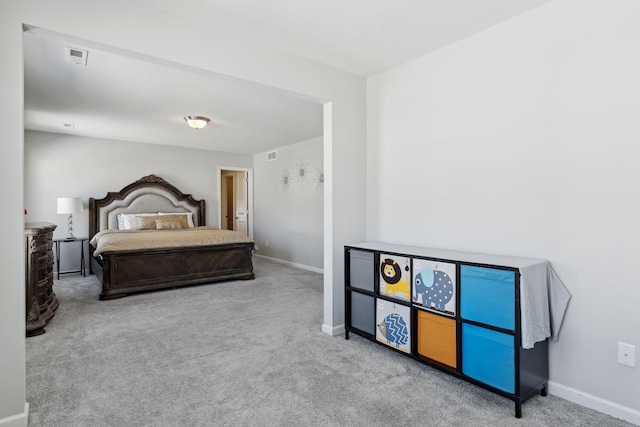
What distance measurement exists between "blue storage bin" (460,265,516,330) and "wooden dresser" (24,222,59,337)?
Answer: 12.0ft

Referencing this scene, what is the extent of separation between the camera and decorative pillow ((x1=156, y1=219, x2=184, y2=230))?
630 centimetres

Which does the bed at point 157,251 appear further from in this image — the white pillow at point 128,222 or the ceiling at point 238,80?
the ceiling at point 238,80

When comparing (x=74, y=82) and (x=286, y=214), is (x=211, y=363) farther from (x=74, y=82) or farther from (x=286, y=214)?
(x=286, y=214)

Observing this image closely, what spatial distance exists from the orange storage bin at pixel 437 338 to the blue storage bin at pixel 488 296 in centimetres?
17

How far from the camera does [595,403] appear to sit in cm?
201

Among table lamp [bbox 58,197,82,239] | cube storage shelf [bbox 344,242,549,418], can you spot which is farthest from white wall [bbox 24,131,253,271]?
cube storage shelf [bbox 344,242,549,418]

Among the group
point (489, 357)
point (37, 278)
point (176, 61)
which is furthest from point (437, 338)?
point (37, 278)

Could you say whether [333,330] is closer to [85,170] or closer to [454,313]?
[454,313]

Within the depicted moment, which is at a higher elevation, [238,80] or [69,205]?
[238,80]

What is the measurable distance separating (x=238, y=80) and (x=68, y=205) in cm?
459

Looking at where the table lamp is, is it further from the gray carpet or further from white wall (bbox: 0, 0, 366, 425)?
white wall (bbox: 0, 0, 366, 425)

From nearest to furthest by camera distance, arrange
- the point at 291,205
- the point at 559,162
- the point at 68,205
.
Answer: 1. the point at 559,162
2. the point at 68,205
3. the point at 291,205

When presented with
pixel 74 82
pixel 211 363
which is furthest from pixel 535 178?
pixel 74 82

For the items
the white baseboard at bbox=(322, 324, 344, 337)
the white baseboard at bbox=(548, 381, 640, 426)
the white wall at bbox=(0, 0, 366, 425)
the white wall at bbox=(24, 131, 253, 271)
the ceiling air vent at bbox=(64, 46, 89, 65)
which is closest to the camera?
the white wall at bbox=(0, 0, 366, 425)
